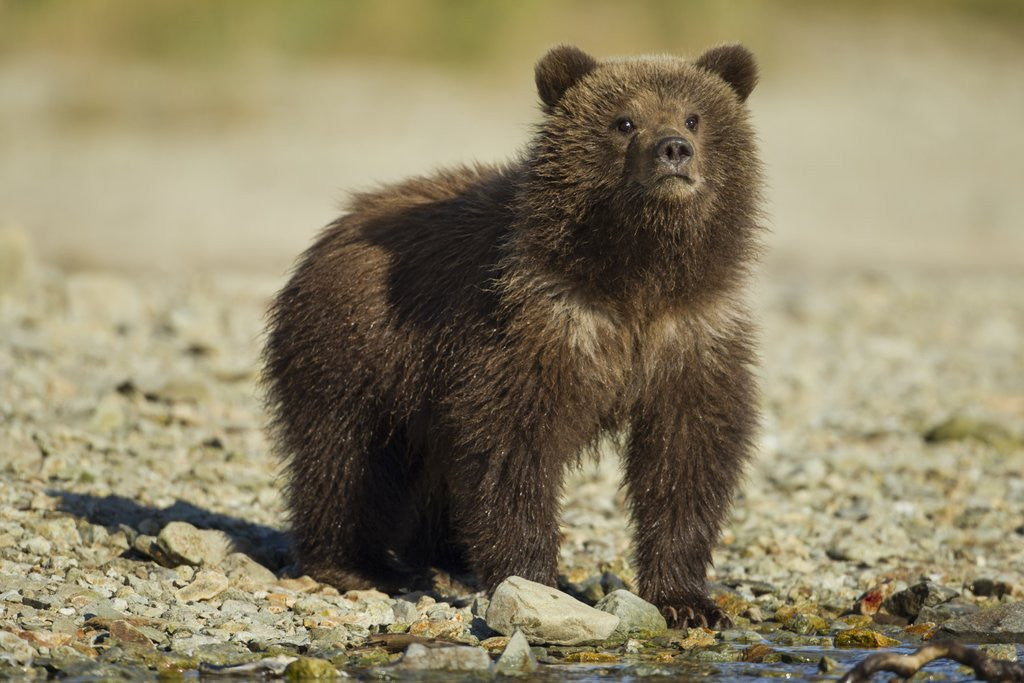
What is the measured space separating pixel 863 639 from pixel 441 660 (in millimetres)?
1727

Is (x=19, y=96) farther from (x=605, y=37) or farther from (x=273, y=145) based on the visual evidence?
(x=605, y=37)

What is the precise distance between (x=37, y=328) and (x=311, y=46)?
19.9 m

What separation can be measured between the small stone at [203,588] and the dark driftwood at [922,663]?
2547mm

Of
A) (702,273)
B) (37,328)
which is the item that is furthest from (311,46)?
(702,273)

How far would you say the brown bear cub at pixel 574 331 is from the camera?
20.5 ft

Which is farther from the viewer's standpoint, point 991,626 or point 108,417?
point 108,417

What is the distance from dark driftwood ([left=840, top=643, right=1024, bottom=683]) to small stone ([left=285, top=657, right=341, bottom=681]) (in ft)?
5.71

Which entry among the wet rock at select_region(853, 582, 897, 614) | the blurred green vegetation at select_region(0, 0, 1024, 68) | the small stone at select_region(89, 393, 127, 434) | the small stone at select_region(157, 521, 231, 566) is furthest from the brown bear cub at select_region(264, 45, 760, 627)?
the blurred green vegetation at select_region(0, 0, 1024, 68)

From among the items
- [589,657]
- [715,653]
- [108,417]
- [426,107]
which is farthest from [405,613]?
[426,107]

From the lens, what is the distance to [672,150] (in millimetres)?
5992

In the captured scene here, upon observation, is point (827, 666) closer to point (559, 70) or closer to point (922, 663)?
point (922, 663)

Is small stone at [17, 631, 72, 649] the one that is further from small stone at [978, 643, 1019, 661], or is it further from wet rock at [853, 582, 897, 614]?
small stone at [978, 643, 1019, 661]

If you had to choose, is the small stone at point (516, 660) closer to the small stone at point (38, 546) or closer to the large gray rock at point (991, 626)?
the large gray rock at point (991, 626)

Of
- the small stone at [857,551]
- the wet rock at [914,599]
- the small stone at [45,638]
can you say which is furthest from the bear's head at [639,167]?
the small stone at [45,638]
